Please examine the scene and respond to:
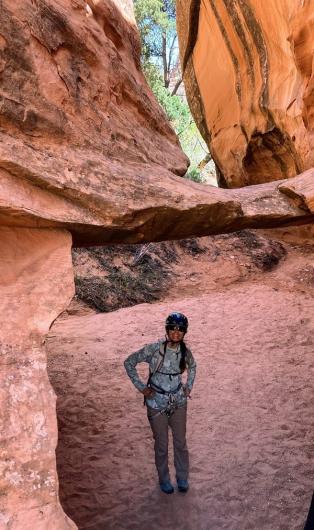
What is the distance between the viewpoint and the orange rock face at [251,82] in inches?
316

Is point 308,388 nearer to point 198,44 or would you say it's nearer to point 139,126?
point 139,126

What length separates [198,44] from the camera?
11.9m

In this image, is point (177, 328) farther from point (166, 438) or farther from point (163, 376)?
point (166, 438)

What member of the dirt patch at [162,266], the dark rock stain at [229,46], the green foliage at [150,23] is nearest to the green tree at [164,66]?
the green foliage at [150,23]

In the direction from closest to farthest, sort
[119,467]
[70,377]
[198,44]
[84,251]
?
[119,467] < [70,377] < [198,44] < [84,251]

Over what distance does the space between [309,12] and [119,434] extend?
7.33 metres

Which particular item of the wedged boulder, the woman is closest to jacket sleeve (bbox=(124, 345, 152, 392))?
the woman

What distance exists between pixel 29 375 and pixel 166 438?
1997 mm

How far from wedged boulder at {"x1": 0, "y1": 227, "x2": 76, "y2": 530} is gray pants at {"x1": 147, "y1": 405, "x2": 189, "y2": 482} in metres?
1.64

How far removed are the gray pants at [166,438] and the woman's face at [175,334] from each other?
0.73 metres

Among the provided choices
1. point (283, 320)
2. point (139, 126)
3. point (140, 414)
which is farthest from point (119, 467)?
point (283, 320)

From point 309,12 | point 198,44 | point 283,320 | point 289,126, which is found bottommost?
point 283,320

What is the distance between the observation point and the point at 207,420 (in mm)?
6562

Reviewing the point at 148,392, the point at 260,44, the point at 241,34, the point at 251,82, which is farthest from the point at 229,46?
the point at 148,392
